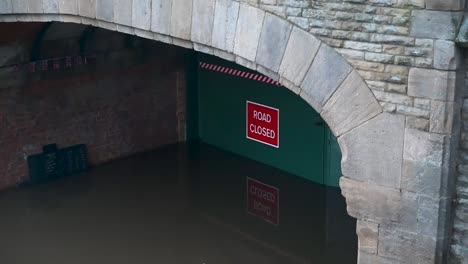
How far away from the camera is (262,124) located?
12.5 meters

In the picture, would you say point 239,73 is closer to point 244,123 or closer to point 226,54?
point 244,123

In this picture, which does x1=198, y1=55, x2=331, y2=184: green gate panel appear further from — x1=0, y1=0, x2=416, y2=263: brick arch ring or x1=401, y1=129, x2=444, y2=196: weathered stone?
x1=401, y1=129, x2=444, y2=196: weathered stone

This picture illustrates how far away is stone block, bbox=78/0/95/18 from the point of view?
25.3 feet

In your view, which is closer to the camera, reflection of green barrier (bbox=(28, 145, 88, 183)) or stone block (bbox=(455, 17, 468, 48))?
stone block (bbox=(455, 17, 468, 48))

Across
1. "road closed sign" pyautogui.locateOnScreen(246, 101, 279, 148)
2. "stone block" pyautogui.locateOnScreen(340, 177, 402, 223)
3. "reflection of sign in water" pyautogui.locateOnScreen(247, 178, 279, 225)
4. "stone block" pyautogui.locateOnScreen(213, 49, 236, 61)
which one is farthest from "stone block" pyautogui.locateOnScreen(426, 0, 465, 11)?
"road closed sign" pyautogui.locateOnScreen(246, 101, 279, 148)

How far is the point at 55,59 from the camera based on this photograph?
11719mm

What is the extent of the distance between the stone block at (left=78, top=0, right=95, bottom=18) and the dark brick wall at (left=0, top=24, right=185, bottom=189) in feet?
12.4

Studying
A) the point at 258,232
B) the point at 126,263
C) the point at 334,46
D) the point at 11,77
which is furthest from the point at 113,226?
the point at 334,46

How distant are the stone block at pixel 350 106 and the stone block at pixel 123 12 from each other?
2352 mm

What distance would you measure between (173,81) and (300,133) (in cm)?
310

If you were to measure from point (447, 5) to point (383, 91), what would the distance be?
0.87 m

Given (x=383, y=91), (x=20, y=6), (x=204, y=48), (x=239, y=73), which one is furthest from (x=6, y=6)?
(x=383, y=91)

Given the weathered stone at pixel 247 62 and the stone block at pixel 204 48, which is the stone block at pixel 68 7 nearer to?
the stone block at pixel 204 48

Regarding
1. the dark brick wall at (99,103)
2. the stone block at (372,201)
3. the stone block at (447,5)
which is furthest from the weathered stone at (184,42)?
the dark brick wall at (99,103)
